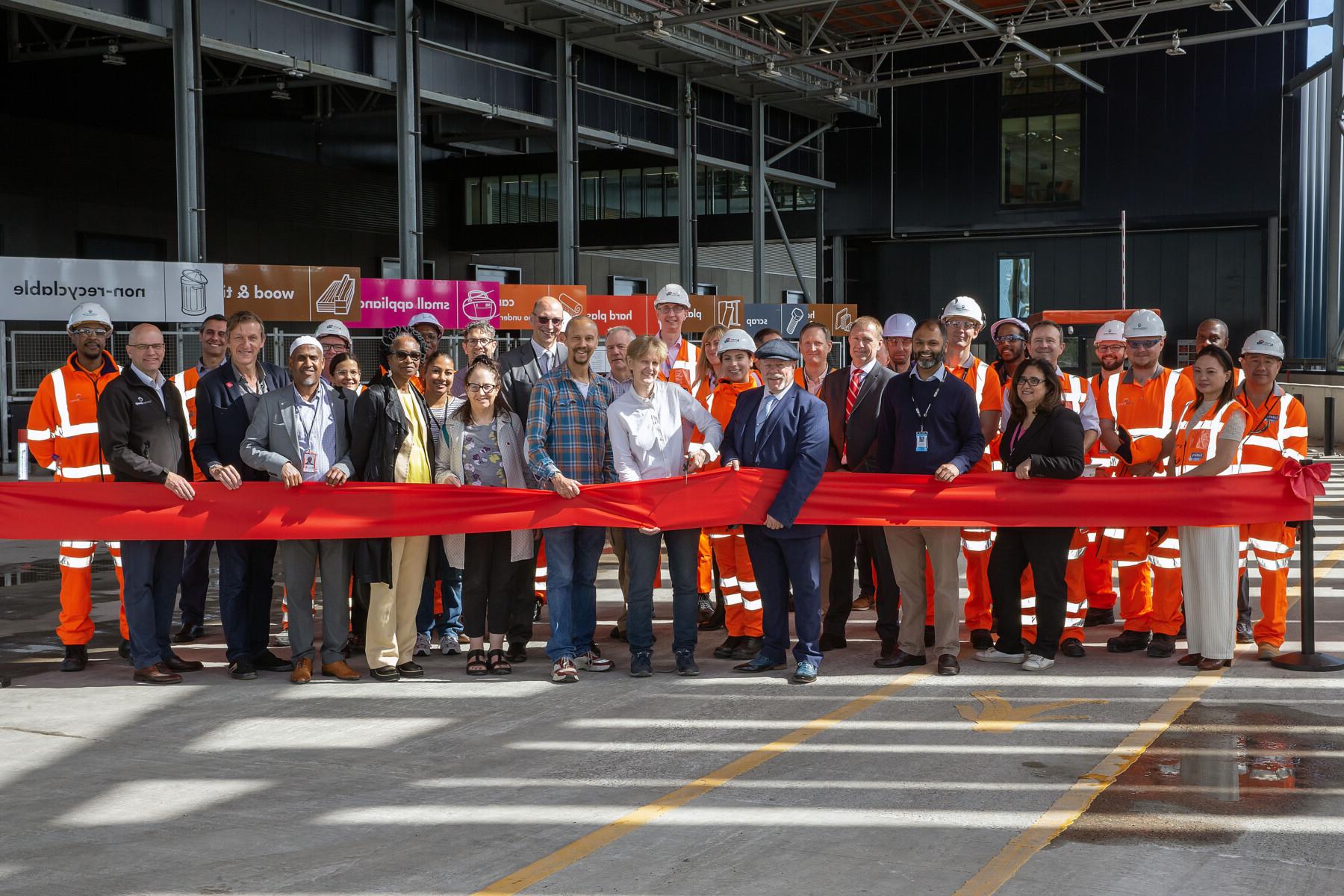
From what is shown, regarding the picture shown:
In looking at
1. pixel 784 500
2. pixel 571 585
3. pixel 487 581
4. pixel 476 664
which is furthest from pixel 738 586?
pixel 476 664

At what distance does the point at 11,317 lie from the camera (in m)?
16.5

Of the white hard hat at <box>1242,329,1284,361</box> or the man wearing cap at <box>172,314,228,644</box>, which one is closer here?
the white hard hat at <box>1242,329,1284,361</box>

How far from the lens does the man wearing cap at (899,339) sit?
8586 millimetres

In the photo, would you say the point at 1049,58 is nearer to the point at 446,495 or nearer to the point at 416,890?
the point at 446,495

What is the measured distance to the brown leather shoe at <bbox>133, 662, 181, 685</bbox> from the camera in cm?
745

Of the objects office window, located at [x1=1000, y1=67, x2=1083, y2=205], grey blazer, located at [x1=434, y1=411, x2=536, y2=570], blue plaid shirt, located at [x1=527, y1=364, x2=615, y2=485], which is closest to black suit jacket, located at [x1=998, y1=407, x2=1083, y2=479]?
blue plaid shirt, located at [x1=527, y1=364, x2=615, y2=485]

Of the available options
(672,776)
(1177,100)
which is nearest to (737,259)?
(1177,100)

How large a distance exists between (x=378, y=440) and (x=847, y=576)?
3.13 metres

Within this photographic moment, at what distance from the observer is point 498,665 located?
7641mm

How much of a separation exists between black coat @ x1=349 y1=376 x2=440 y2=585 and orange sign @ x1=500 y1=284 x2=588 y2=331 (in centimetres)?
1522

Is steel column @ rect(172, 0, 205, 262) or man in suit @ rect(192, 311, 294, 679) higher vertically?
steel column @ rect(172, 0, 205, 262)

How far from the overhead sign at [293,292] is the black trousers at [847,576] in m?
12.7

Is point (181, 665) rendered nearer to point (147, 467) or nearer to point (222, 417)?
point (147, 467)

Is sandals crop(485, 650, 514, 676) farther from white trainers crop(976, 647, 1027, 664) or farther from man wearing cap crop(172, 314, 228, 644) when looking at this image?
white trainers crop(976, 647, 1027, 664)
